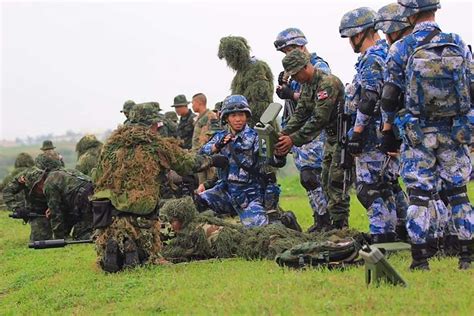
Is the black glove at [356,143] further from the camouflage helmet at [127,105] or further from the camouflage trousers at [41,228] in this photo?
the camouflage helmet at [127,105]

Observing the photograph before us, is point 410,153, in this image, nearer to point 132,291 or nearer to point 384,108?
point 384,108

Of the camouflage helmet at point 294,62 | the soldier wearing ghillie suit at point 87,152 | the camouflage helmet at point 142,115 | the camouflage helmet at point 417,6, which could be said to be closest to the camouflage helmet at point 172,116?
the soldier wearing ghillie suit at point 87,152

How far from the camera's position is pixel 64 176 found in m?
13.5

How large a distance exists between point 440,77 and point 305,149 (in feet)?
14.1

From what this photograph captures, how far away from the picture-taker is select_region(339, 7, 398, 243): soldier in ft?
31.2

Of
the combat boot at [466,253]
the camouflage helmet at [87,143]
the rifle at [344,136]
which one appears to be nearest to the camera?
the combat boot at [466,253]

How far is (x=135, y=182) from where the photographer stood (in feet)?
32.8

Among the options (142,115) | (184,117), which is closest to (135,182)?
(142,115)

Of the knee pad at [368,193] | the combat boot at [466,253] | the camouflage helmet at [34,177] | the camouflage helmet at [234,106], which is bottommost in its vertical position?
the combat boot at [466,253]

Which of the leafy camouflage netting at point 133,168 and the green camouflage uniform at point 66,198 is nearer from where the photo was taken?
the leafy camouflage netting at point 133,168

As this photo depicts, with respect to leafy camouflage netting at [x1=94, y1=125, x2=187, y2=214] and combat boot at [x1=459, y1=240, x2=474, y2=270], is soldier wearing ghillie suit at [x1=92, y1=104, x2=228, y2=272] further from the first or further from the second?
combat boot at [x1=459, y1=240, x2=474, y2=270]

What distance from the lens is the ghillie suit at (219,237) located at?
32.5 feet

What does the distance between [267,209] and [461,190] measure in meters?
3.85

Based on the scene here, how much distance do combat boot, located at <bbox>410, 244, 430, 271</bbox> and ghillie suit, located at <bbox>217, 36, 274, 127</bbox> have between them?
623cm
